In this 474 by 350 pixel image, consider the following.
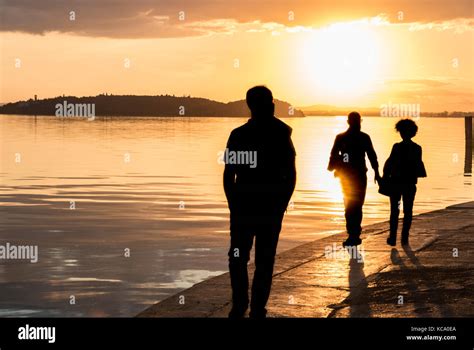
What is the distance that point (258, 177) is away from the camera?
8555 millimetres

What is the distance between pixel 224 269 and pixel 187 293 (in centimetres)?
320

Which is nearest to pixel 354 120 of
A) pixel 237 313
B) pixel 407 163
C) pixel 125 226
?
pixel 407 163

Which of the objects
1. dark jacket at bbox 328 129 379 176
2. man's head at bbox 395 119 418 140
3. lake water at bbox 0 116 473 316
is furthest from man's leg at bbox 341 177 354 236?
lake water at bbox 0 116 473 316

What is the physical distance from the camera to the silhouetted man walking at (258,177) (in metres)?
8.54

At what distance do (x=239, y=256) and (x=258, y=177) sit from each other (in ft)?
2.40

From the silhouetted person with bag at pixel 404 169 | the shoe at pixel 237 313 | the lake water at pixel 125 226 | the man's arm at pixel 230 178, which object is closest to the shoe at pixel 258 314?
the shoe at pixel 237 313

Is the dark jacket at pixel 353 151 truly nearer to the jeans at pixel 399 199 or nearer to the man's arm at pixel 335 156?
the man's arm at pixel 335 156

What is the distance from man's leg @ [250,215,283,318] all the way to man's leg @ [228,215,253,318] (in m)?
0.10

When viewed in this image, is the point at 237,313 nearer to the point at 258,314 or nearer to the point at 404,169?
the point at 258,314

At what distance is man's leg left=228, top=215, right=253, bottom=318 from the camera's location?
861 cm

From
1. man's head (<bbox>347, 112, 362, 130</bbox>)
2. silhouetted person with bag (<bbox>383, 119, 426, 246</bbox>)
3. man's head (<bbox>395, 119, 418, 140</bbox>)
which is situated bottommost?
silhouetted person with bag (<bbox>383, 119, 426, 246</bbox>)

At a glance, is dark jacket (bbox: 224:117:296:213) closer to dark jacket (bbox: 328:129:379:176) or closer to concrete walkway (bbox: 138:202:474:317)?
concrete walkway (bbox: 138:202:474:317)
